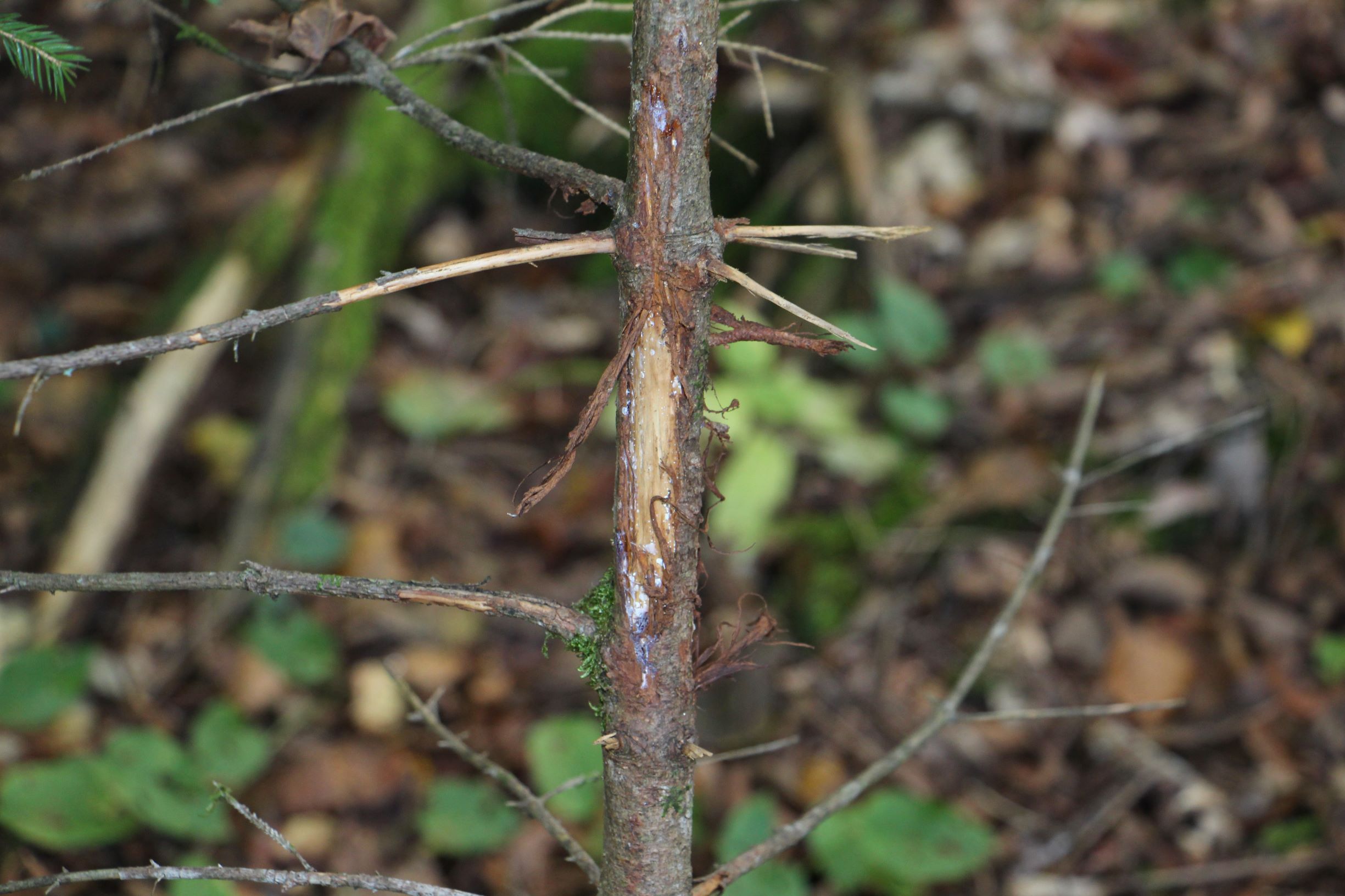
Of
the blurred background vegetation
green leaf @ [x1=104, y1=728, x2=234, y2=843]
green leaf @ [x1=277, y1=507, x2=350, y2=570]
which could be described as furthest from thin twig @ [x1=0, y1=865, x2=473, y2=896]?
green leaf @ [x1=277, y1=507, x2=350, y2=570]

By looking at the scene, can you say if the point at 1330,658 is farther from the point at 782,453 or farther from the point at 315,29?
the point at 315,29

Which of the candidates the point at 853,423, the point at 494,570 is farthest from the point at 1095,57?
the point at 494,570

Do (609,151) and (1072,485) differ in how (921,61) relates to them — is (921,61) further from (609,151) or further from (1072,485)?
(1072,485)

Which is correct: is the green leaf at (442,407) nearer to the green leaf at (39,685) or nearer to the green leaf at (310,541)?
the green leaf at (310,541)

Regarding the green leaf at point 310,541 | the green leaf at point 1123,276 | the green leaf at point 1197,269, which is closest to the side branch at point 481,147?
the green leaf at point 310,541

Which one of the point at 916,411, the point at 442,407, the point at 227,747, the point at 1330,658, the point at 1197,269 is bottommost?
the point at 227,747

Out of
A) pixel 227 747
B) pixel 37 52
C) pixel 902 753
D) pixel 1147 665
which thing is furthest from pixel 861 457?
pixel 37 52
